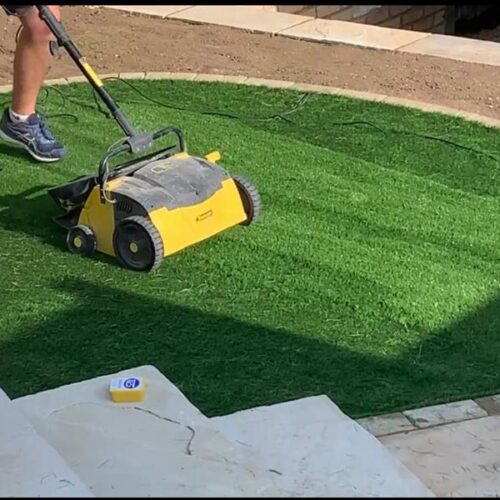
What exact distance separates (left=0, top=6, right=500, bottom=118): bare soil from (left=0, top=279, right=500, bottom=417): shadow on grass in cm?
292

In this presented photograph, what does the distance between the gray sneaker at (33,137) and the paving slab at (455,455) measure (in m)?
2.71

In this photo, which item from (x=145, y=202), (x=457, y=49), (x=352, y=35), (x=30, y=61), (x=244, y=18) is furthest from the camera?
(x=244, y=18)

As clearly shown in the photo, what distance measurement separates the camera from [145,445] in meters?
1.83

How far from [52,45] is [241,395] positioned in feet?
7.04

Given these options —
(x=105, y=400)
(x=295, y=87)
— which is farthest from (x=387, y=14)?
(x=105, y=400)

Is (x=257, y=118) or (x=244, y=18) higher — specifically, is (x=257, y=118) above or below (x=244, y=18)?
below

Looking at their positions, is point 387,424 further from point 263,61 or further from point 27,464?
point 263,61

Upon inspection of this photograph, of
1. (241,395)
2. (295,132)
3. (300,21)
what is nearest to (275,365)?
(241,395)

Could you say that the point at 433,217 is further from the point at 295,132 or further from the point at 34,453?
the point at 34,453

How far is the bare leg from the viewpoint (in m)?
4.87

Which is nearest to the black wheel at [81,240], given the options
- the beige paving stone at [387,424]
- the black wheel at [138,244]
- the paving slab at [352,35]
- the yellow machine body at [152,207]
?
the yellow machine body at [152,207]

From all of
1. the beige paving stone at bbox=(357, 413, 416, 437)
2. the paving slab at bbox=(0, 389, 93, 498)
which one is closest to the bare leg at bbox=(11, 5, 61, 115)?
the beige paving stone at bbox=(357, 413, 416, 437)

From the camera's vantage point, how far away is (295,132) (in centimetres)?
→ 574

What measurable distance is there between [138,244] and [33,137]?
137 centimetres
